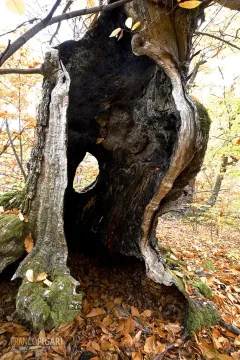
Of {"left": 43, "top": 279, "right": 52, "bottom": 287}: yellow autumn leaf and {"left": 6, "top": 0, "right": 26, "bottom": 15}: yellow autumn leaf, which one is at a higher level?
{"left": 6, "top": 0, "right": 26, "bottom": 15}: yellow autumn leaf

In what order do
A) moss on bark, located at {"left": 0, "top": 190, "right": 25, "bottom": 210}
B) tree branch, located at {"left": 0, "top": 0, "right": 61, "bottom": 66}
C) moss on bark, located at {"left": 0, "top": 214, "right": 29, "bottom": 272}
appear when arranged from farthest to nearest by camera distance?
moss on bark, located at {"left": 0, "top": 190, "right": 25, "bottom": 210}, moss on bark, located at {"left": 0, "top": 214, "right": 29, "bottom": 272}, tree branch, located at {"left": 0, "top": 0, "right": 61, "bottom": 66}

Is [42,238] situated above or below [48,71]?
below

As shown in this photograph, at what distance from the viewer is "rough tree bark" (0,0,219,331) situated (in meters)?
1.93

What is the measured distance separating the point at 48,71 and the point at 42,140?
68 cm

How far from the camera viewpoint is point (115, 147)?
3078 millimetres

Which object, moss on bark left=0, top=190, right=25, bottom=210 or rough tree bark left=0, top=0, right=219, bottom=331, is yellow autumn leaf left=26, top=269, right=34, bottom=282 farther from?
moss on bark left=0, top=190, right=25, bottom=210

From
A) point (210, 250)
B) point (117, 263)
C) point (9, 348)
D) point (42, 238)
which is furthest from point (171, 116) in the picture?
point (210, 250)

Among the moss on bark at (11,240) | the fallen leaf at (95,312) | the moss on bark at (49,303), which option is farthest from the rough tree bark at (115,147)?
the fallen leaf at (95,312)

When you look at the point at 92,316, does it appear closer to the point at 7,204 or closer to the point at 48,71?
the point at 7,204

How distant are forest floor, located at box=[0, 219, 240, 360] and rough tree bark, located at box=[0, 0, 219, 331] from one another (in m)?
0.18

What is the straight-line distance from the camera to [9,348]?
5.84 ft

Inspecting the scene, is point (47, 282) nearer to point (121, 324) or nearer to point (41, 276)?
point (41, 276)

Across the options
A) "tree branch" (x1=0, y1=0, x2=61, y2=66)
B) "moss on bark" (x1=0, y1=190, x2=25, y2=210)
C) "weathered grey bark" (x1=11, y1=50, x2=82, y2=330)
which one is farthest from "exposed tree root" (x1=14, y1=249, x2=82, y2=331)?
"tree branch" (x1=0, y1=0, x2=61, y2=66)

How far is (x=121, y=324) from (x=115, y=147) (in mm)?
2038
